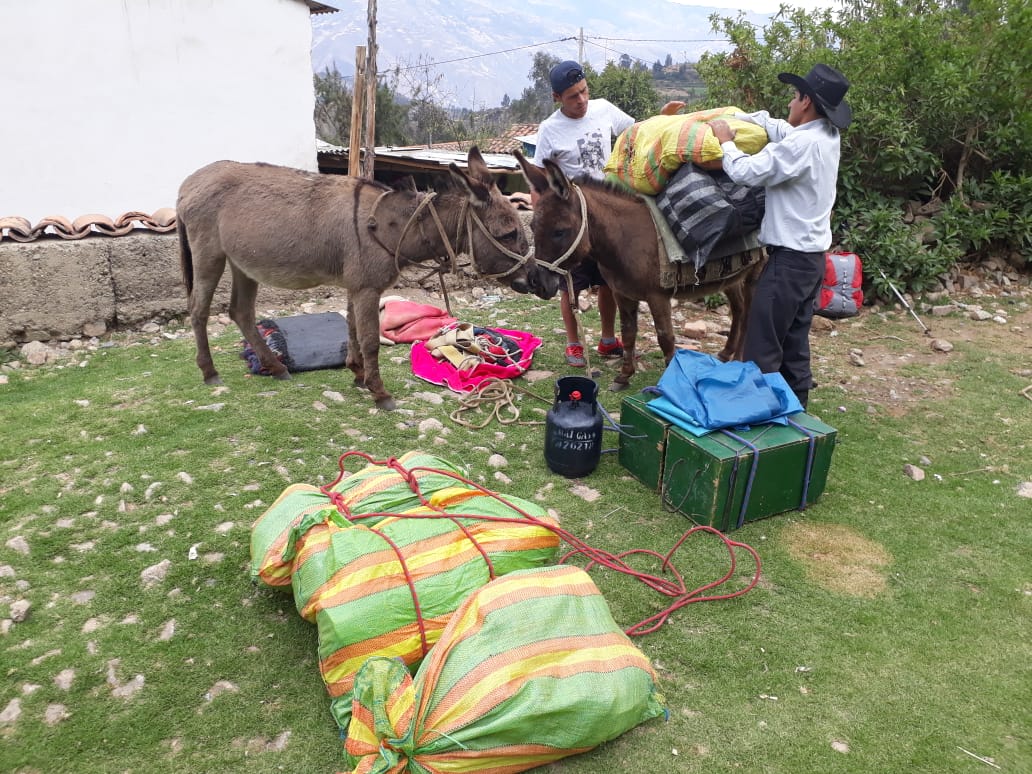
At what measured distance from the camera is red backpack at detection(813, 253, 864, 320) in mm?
7035

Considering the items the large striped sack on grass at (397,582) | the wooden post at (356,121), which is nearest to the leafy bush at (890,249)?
the wooden post at (356,121)

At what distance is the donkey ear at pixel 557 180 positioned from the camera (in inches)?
181

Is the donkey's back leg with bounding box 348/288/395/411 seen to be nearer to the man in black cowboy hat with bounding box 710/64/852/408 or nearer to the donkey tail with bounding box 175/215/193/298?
the donkey tail with bounding box 175/215/193/298

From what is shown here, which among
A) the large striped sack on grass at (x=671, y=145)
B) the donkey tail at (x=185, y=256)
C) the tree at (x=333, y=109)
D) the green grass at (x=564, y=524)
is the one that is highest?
the tree at (x=333, y=109)

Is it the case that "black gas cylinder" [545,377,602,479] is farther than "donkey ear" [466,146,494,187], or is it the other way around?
"donkey ear" [466,146,494,187]

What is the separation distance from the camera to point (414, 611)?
262cm

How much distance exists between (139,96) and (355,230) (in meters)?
9.40

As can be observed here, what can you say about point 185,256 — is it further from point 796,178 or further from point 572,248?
point 796,178

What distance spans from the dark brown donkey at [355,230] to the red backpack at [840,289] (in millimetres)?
3596

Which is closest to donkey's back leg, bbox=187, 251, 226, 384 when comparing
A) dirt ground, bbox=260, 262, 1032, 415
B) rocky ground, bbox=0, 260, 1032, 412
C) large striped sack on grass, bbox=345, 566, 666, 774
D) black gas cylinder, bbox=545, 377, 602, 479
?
rocky ground, bbox=0, 260, 1032, 412

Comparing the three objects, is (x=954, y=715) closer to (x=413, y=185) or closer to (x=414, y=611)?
(x=414, y=611)

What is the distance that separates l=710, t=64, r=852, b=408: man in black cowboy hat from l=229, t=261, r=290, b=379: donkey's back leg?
3.73 m

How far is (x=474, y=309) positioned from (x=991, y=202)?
712 centimetres

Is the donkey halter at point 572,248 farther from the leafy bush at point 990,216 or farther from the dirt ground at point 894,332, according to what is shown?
the leafy bush at point 990,216
